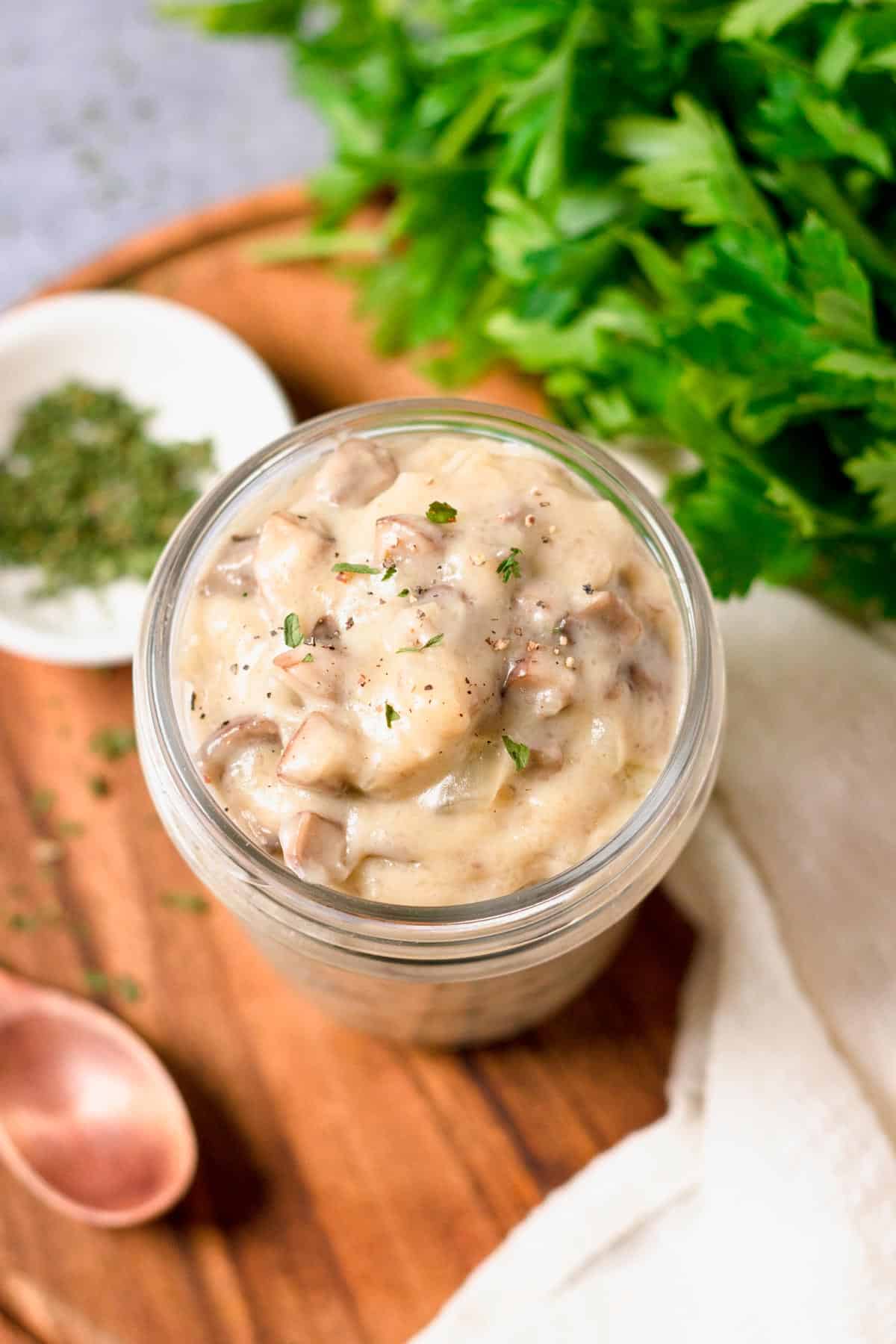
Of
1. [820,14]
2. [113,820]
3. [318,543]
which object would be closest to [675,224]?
[820,14]

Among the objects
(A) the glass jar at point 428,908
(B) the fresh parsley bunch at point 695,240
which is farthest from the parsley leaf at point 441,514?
(B) the fresh parsley bunch at point 695,240

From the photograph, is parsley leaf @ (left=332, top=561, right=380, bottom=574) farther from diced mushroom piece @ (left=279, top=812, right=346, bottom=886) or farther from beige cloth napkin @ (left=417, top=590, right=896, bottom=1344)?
beige cloth napkin @ (left=417, top=590, right=896, bottom=1344)

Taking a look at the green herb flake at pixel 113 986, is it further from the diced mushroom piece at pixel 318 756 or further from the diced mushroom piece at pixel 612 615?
the diced mushroom piece at pixel 612 615

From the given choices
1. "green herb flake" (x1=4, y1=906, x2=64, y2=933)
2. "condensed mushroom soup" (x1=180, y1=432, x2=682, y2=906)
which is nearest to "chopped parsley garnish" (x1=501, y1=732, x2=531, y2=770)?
"condensed mushroom soup" (x1=180, y1=432, x2=682, y2=906)

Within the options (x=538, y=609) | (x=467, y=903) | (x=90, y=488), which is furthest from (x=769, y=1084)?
(x=90, y=488)

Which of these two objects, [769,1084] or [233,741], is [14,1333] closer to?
[233,741]
